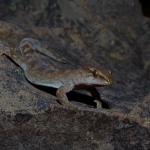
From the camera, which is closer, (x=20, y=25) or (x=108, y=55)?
(x=20, y=25)

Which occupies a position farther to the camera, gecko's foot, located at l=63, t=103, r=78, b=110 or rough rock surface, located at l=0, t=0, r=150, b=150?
gecko's foot, located at l=63, t=103, r=78, b=110

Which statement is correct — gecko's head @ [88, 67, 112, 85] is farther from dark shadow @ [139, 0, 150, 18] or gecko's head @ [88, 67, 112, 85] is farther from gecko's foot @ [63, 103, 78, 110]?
dark shadow @ [139, 0, 150, 18]

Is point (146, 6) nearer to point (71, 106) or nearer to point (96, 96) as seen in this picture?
point (96, 96)

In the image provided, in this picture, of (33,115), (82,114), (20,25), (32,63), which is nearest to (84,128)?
(82,114)

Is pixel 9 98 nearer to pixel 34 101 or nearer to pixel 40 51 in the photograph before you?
pixel 34 101

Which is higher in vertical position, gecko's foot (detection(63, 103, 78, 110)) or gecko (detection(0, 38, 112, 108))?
gecko (detection(0, 38, 112, 108))

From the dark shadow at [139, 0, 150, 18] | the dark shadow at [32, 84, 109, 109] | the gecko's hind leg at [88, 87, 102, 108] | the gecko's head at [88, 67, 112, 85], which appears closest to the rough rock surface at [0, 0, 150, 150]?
the dark shadow at [32, 84, 109, 109]

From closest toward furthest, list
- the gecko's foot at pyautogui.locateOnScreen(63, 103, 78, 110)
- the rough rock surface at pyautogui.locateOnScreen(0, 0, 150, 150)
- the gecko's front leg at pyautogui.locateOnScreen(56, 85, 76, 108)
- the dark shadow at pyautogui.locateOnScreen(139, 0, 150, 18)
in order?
the rough rock surface at pyautogui.locateOnScreen(0, 0, 150, 150) < the gecko's foot at pyautogui.locateOnScreen(63, 103, 78, 110) < the gecko's front leg at pyautogui.locateOnScreen(56, 85, 76, 108) < the dark shadow at pyautogui.locateOnScreen(139, 0, 150, 18)
